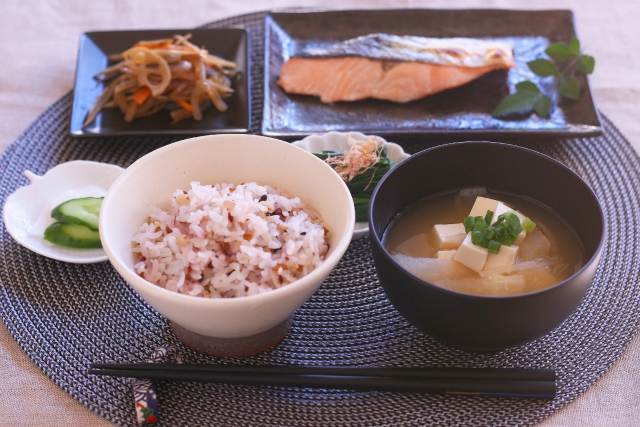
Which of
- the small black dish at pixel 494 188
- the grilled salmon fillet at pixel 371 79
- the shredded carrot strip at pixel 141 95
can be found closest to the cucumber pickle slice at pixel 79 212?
the shredded carrot strip at pixel 141 95

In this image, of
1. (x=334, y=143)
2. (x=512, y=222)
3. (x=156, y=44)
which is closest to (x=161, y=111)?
(x=156, y=44)

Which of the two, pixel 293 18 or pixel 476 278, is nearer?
pixel 476 278

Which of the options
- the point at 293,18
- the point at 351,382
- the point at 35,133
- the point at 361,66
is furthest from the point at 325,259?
the point at 293,18

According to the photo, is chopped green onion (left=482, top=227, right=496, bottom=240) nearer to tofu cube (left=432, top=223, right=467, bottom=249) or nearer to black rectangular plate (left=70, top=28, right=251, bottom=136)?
tofu cube (left=432, top=223, right=467, bottom=249)

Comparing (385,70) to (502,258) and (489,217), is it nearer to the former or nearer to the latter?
(489,217)

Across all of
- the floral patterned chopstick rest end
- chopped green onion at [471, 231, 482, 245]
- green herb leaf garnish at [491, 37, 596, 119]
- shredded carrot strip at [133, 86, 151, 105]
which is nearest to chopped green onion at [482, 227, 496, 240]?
chopped green onion at [471, 231, 482, 245]

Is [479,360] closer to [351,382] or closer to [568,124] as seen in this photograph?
[351,382]
